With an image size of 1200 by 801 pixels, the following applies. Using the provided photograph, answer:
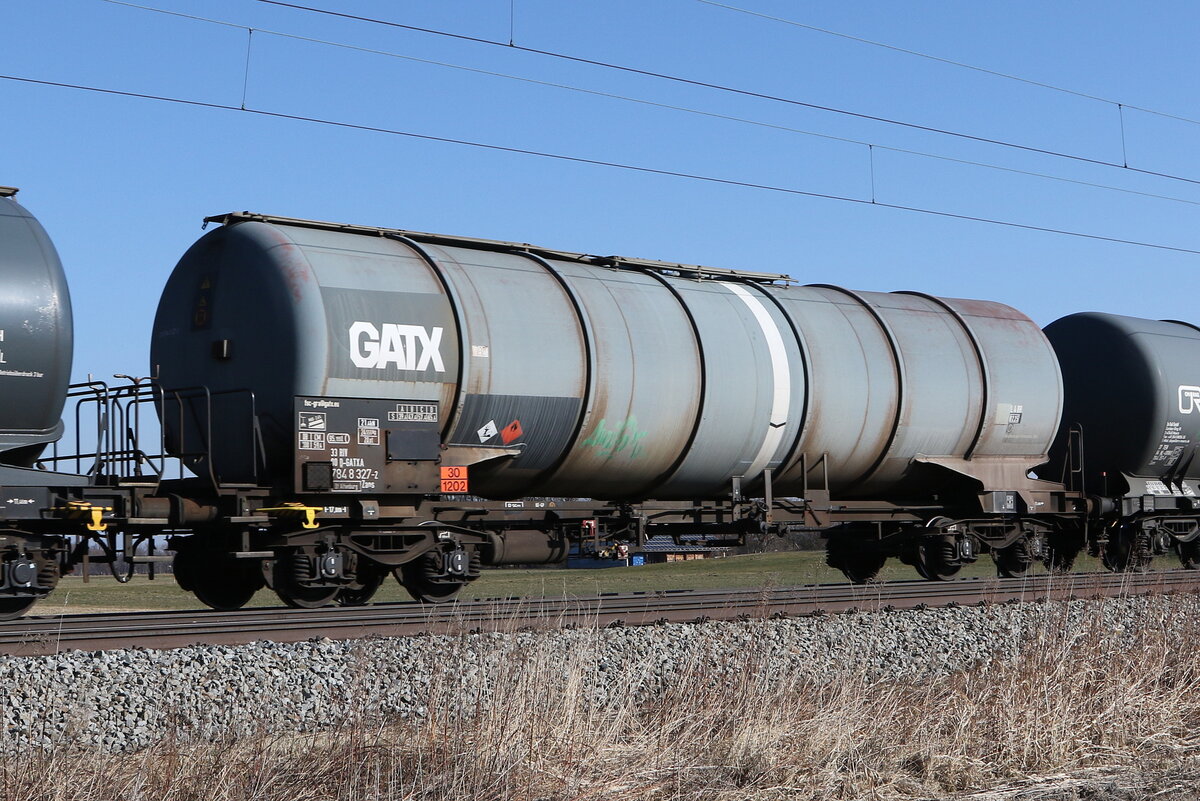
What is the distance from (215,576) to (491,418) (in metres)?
3.56

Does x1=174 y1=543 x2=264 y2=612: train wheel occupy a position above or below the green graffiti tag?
below

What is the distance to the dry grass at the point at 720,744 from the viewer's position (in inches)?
248

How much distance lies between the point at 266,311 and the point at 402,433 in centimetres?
186

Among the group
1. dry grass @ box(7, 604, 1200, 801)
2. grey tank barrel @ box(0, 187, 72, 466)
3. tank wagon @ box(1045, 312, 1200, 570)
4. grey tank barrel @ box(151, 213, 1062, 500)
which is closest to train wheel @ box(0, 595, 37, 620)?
grey tank barrel @ box(0, 187, 72, 466)

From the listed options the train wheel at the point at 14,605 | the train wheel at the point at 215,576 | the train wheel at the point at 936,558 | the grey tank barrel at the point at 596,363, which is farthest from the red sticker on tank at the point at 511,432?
the train wheel at the point at 936,558

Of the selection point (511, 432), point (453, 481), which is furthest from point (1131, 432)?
point (453, 481)

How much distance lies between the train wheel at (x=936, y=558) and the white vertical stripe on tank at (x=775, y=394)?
328 cm

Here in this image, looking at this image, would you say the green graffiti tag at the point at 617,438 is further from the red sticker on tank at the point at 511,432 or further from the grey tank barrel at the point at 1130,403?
the grey tank barrel at the point at 1130,403

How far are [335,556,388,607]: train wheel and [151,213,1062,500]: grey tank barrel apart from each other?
142 cm

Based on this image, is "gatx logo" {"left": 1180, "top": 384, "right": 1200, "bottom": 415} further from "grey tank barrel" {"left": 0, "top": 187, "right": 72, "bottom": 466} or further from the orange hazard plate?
"grey tank barrel" {"left": 0, "top": 187, "right": 72, "bottom": 466}

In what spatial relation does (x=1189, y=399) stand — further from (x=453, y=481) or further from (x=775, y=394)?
(x=453, y=481)

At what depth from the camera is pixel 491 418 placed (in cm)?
1377

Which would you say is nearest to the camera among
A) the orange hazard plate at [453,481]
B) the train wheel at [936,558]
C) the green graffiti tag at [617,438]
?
the orange hazard plate at [453,481]

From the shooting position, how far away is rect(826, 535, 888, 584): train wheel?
733 inches
